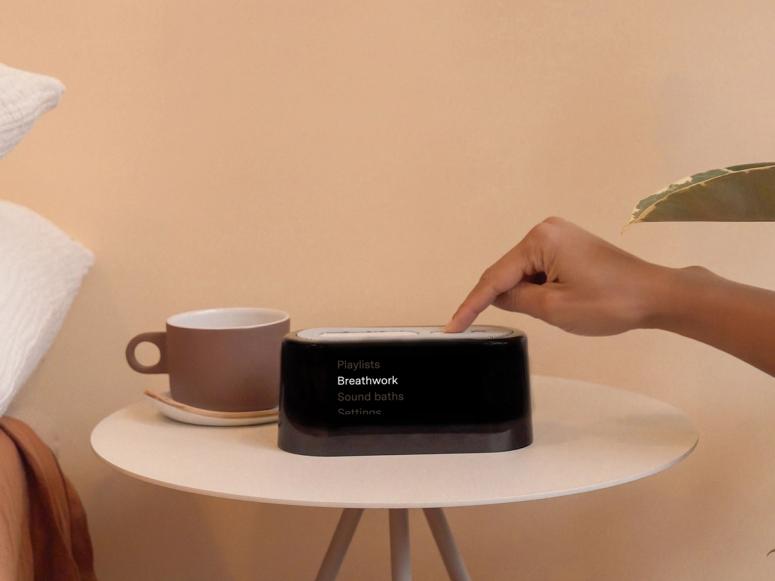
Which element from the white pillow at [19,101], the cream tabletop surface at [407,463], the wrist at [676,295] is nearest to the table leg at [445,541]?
the cream tabletop surface at [407,463]

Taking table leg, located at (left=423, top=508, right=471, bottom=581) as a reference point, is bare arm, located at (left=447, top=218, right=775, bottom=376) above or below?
above

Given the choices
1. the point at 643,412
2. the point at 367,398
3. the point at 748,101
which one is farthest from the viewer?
the point at 748,101

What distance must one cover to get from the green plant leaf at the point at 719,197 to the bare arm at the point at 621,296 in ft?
0.72

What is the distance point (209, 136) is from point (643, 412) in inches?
25.2

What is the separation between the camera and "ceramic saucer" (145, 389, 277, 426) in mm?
822

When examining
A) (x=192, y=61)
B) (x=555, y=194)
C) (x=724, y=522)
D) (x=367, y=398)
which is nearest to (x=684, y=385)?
(x=724, y=522)

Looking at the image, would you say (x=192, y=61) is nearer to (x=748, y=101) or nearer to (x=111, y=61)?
(x=111, y=61)

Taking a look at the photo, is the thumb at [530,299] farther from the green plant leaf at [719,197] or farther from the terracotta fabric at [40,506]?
the terracotta fabric at [40,506]

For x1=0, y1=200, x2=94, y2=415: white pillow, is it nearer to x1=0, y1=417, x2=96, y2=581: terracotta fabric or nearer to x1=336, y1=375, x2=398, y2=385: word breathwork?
x1=0, y1=417, x2=96, y2=581: terracotta fabric

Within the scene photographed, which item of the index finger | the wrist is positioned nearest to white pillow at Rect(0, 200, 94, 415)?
the index finger

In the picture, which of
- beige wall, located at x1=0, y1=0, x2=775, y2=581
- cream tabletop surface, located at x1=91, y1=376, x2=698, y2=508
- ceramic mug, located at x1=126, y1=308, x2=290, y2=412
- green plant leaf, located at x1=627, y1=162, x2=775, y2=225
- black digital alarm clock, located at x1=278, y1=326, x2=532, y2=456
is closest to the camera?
green plant leaf, located at x1=627, y1=162, x2=775, y2=225

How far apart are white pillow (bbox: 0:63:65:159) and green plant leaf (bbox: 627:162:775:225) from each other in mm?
587

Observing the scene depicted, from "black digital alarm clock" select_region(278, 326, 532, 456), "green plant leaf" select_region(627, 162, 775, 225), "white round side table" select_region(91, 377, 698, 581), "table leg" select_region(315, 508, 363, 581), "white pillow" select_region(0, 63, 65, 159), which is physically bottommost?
"table leg" select_region(315, 508, 363, 581)

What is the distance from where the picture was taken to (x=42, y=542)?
3.07 ft
